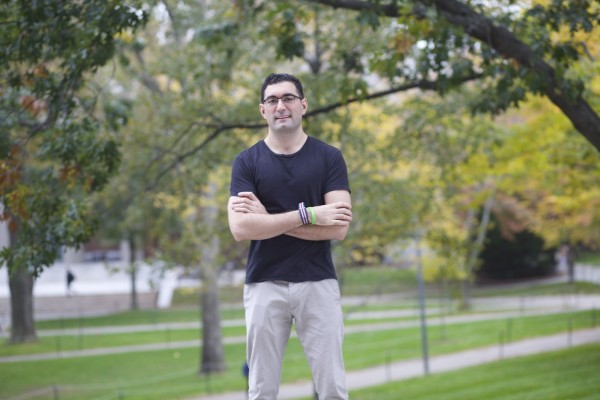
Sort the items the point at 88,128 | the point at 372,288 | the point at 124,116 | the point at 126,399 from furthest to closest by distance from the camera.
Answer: the point at 372,288 < the point at 126,399 < the point at 124,116 < the point at 88,128

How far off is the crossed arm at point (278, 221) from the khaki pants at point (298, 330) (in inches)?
10.3

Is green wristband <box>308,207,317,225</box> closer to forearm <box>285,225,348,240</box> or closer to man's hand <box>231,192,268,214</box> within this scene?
forearm <box>285,225,348,240</box>

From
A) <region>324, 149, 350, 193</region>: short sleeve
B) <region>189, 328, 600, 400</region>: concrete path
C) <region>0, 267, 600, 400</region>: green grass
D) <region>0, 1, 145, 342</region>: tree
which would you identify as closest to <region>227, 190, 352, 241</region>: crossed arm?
<region>324, 149, 350, 193</region>: short sleeve

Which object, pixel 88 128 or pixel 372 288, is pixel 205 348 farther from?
pixel 372 288

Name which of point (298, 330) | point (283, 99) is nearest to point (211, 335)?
point (298, 330)

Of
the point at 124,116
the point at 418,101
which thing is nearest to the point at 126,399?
the point at 418,101

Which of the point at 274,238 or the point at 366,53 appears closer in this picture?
the point at 274,238

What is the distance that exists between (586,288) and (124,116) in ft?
120

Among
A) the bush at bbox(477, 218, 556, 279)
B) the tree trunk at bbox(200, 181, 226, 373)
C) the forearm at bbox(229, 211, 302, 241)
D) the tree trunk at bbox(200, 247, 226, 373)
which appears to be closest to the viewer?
the forearm at bbox(229, 211, 302, 241)

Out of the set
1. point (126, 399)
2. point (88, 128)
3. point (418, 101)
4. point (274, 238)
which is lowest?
point (126, 399)

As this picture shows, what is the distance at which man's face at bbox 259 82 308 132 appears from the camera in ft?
13.8

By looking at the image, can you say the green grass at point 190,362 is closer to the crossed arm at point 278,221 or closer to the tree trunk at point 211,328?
the tree trunk at point 211,328

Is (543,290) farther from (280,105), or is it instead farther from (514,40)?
(280,105)

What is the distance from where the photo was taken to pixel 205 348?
24031 millimetres
